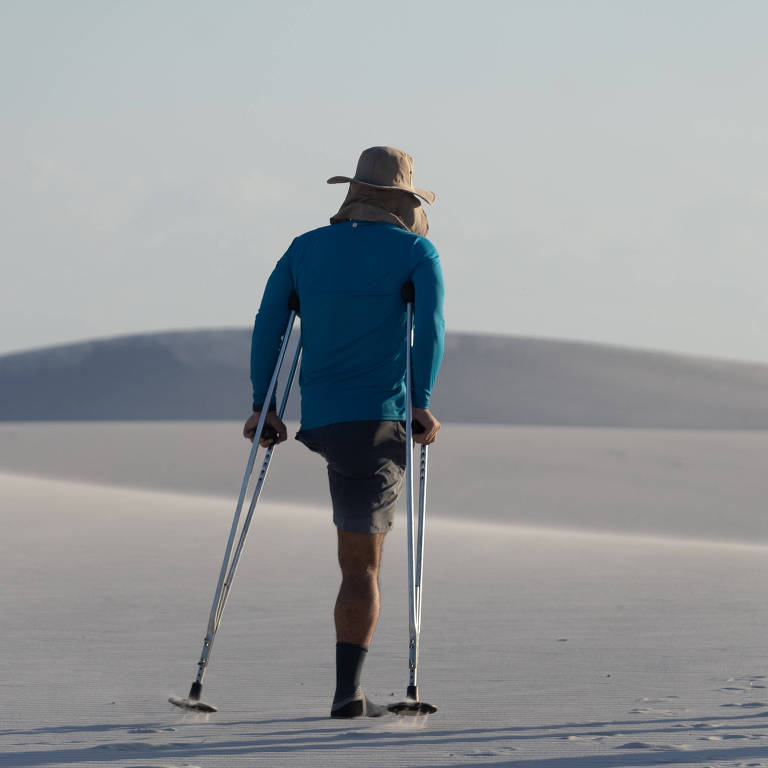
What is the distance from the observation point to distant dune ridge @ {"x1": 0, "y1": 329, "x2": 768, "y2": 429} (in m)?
45.8

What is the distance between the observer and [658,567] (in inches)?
383

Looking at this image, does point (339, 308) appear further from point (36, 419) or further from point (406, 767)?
point (36, 419)

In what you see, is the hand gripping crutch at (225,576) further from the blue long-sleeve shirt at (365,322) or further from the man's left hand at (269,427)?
the blue long-sleeve shirt at (365,322)

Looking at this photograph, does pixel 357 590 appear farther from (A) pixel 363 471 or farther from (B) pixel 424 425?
(B) pixel 424 425

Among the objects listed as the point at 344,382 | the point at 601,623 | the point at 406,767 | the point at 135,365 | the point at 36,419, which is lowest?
the point at 406,767

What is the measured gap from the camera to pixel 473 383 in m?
50.7

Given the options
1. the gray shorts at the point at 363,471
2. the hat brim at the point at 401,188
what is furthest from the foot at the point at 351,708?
the hat brim at the point at 401,188

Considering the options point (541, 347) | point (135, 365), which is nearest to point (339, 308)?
point (135, 365)

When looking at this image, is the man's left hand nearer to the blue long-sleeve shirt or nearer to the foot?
the blue long-sleeve shirt

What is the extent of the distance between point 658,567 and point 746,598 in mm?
1816

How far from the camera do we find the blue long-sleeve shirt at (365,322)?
15.3 feet

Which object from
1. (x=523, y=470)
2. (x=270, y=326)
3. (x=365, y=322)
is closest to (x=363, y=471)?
(x=365, y=322)

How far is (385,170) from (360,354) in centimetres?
67

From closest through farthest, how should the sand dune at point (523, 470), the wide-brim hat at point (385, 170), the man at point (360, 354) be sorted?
the man at point (360, 354), the wide-brim hat at point (385, 170), the sand dune at point (523, 470)
